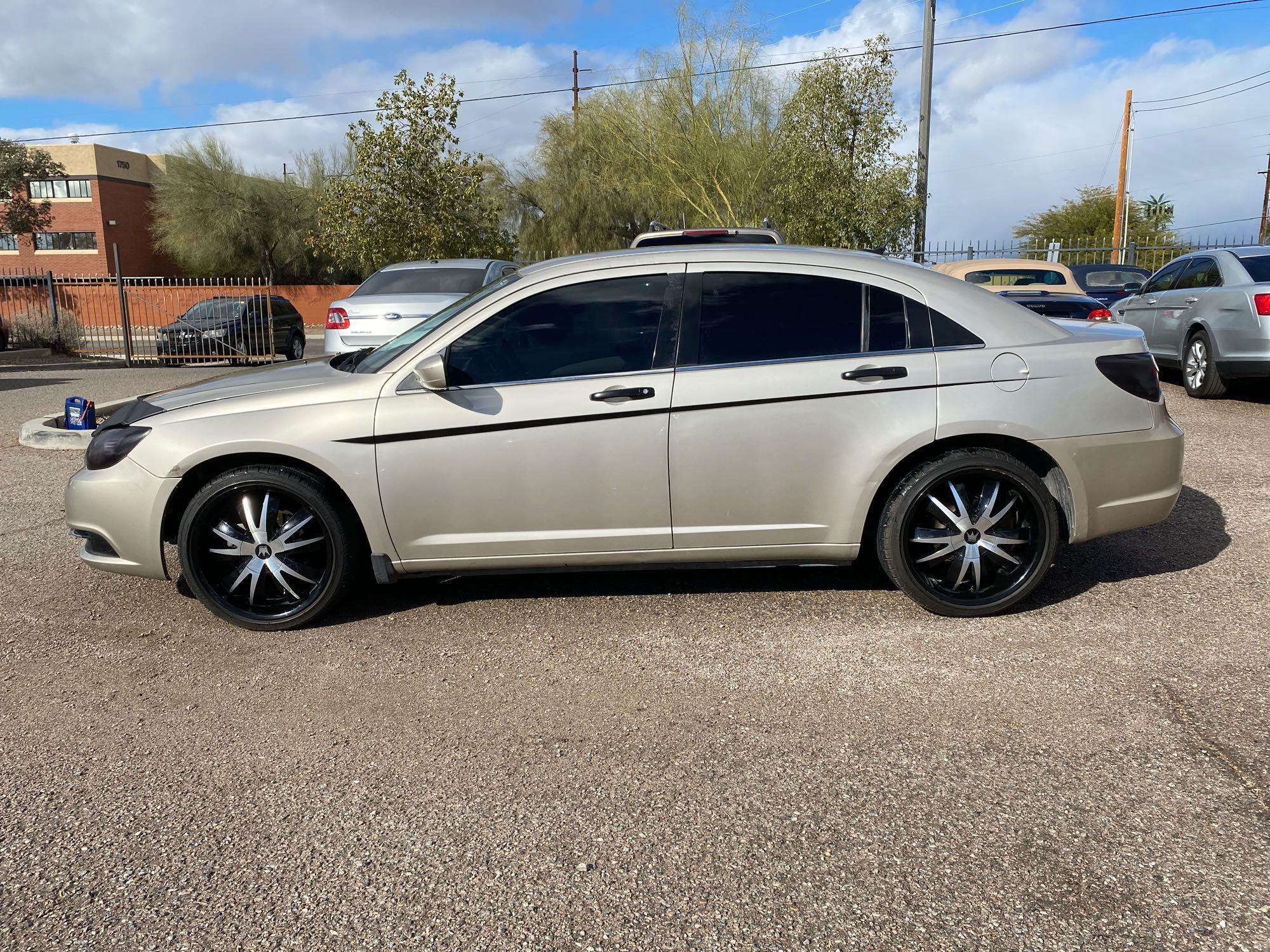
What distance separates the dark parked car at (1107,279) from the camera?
17.9 m

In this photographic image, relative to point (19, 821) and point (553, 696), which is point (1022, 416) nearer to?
point (553, 696)

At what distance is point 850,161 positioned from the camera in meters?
20.7

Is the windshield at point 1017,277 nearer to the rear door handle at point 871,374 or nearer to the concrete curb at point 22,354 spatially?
the rear door handle at point 871,374

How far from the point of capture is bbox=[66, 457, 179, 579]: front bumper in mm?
4504

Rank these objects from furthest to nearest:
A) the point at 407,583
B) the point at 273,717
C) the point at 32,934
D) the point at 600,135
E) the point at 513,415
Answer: the point at 600,135
the point at 407,583
the point at 513,415
the point at 273,717
the point at 32,934

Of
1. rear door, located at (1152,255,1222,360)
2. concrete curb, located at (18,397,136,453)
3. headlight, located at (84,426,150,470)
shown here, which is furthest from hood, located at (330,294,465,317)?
rear door, located at (1152,255,1222,360)

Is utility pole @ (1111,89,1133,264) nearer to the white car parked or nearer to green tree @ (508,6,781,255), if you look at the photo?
green tree @ (508,6,781,255)

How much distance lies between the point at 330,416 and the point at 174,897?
2.27 meters

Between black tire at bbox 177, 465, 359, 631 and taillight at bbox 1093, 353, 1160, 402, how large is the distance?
353 cm

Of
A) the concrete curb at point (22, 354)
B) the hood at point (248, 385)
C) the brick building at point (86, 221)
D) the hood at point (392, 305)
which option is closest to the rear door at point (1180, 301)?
the hood at point (392, 305)

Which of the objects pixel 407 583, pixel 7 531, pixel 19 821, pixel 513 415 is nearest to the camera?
pixel 19 821

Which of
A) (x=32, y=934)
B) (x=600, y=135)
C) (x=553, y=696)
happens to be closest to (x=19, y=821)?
(x=32, y=934)

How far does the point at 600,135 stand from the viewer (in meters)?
35.3

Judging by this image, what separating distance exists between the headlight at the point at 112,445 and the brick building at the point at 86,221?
168 feet
